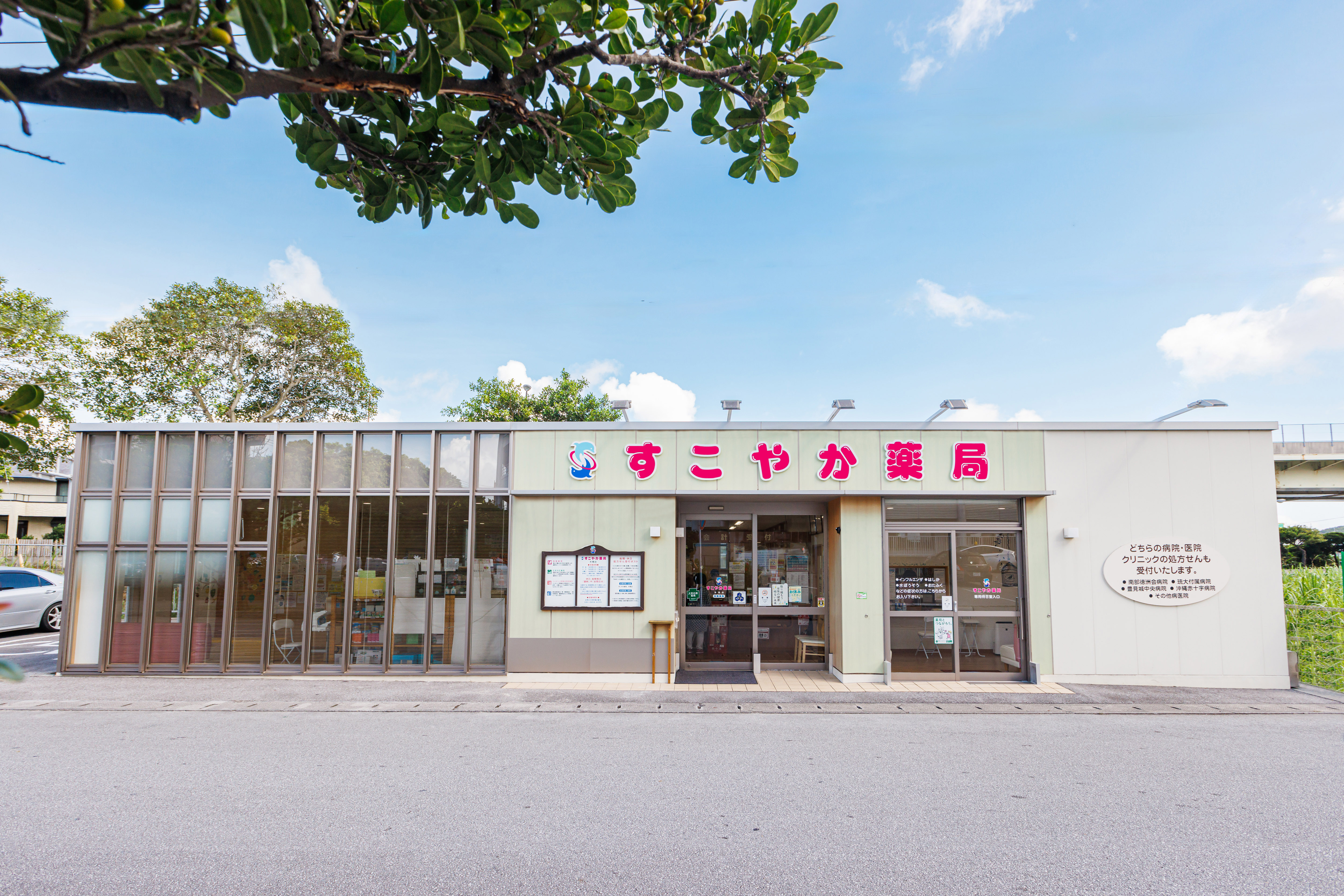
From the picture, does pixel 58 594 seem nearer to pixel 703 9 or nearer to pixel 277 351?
pixel 277 351

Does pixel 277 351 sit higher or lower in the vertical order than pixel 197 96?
higher

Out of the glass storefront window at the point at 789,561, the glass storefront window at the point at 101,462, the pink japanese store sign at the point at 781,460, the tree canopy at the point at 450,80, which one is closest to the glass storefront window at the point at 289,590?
the glass storefront window at the point at 101,462

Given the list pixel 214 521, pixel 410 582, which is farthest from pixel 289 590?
pixel 410 582

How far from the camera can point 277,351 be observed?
20.6 metres

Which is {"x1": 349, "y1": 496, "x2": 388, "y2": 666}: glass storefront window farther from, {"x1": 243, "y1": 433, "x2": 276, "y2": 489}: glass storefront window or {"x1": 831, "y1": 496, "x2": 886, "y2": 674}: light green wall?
{"x1": 831, "y1": 496, "x2": 886, "y2": 674}: light green wall

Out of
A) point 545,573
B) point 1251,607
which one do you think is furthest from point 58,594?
point 1251,607

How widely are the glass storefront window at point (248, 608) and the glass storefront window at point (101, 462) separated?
221 centimetres

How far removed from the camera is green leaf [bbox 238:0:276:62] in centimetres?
157

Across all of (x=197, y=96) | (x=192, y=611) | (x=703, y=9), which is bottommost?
(x=192, y=611)

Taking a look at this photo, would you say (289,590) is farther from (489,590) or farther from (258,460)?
(489,590)

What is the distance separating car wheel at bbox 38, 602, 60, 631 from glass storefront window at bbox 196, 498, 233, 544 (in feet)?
20.6

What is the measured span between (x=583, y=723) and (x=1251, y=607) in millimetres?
8832

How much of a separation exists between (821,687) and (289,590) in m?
7.39

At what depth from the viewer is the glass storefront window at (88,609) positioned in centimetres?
983
